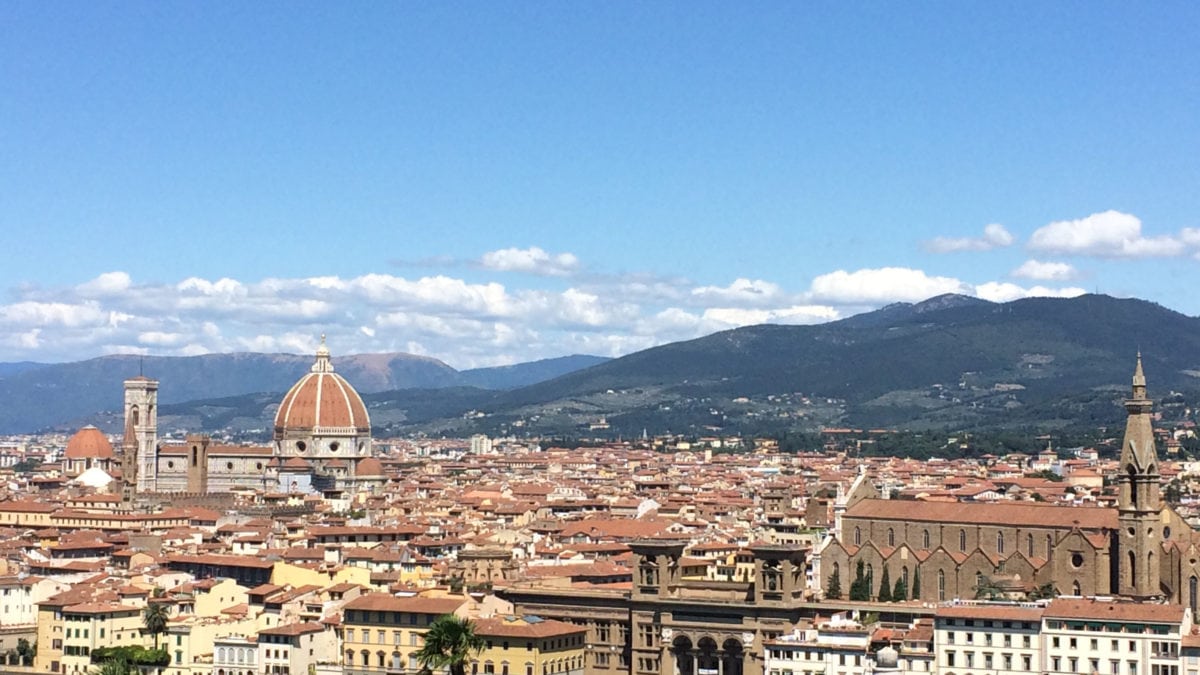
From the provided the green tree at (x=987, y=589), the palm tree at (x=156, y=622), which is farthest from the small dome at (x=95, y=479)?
the green tree at (x=987, y=589)

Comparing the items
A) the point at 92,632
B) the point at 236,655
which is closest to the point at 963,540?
the point at 236,655

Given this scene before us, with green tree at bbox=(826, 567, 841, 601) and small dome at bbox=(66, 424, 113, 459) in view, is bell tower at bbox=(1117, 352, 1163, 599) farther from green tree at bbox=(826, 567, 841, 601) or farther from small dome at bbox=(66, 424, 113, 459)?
small dome at bbox=(66, 424, 113, 459)

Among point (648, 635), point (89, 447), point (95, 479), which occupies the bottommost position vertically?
point (648, 635)

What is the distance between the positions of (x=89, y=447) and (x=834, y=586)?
85.0 meters

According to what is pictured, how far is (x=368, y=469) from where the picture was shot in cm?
12650

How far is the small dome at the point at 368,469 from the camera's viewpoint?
Answer: 412 feet

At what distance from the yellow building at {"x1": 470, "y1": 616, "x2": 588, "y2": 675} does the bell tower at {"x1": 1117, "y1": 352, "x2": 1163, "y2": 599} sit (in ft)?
59.3

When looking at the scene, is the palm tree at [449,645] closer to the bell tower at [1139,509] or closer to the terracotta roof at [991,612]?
the terracotta roof at [991,612]

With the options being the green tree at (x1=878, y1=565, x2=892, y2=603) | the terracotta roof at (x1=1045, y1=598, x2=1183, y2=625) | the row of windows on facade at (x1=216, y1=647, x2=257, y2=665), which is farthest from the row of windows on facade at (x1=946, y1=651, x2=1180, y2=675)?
the row of windows on facade at (x1=216, y1=647, x2=257, y2=665)

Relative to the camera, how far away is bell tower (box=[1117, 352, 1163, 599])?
61500 mm

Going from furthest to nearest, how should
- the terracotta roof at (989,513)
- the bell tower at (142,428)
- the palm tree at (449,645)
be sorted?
the bell tower at (142,428) < the terracotta roof at (989,513) < the palm tree at (449,645)

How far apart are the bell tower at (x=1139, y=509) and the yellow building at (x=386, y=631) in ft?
66.5

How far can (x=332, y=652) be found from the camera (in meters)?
55.8

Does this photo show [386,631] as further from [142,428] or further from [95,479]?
[142,428]
